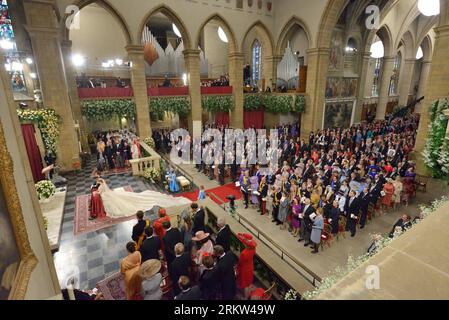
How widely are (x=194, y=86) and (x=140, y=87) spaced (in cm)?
379

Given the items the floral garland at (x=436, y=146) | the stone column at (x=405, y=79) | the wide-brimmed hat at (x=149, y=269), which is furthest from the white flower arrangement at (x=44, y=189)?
the stone column at (x=405, y=79)

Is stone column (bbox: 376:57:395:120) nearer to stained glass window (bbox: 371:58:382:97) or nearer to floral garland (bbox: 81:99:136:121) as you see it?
stained glass window (bbox: 371:58:382:97)

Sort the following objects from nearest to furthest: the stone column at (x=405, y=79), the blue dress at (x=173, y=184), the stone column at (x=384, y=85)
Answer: the blue dress at (x=173, y=184)
the stone column at (x=384, y=85)
the stone column at (x=405, y=79)

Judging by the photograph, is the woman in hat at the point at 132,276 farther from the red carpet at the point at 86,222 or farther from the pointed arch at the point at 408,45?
the pointed arch at the point at 408,45

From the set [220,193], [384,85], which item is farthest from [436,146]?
[384,85]

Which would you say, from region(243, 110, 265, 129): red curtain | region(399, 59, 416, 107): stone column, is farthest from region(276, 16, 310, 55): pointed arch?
region(399, 59, 416, 107): stone column

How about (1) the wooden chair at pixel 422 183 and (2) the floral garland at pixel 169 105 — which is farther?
(2) the floral garland at pixel 169 105

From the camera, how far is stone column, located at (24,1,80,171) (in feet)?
35.4

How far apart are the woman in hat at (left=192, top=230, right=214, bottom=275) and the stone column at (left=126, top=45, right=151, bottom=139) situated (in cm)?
1275

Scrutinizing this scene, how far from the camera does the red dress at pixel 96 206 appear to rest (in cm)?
773

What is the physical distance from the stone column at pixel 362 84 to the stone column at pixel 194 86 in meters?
14.5

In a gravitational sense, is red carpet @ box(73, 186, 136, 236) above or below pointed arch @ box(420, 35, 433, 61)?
below
